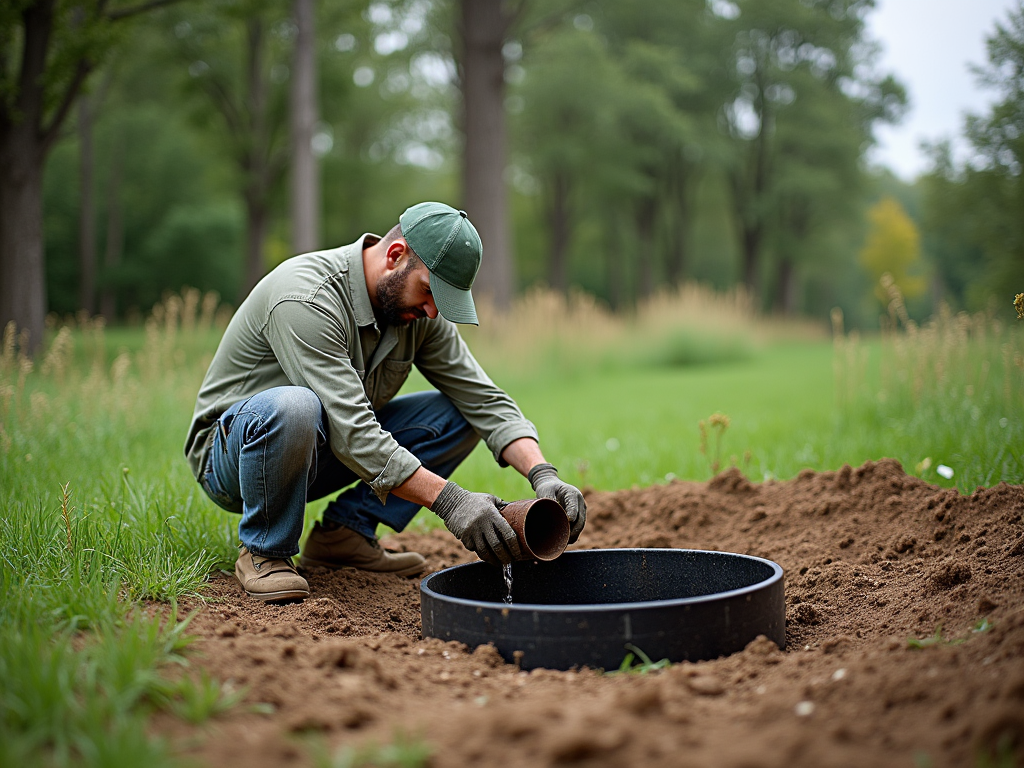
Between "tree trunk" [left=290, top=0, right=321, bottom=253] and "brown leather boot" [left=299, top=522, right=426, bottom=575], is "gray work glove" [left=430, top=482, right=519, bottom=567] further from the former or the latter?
"tree trunk" [left=290, top=0, right=321, bottom=253]

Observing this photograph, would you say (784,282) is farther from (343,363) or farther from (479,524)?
(479,524)

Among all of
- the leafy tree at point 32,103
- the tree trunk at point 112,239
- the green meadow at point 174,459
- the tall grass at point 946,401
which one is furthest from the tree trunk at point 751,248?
the leafy tree at point 32,103

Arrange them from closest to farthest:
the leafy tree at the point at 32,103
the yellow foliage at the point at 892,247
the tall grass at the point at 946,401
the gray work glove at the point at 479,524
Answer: the gray work glove at the point at 479,524
the tall grass at the point at 946,401
the leafy tree at the point at 32,103
the yellow foliage at the point at 892,247

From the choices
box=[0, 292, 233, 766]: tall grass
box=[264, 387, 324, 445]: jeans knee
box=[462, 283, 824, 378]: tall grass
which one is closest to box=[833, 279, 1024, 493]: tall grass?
box=[264, 387, 324, 445]: jeans knee

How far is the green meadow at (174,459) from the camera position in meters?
1.62

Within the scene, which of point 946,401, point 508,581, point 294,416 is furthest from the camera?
point 946,401

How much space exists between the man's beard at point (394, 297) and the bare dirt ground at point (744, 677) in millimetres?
997

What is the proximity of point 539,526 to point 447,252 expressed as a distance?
94 centimetres

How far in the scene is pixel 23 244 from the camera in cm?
894

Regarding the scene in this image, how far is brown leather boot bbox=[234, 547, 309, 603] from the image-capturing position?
8.75 ft

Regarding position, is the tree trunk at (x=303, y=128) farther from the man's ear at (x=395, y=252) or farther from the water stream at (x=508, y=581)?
the water stream at (x=508, y=581)

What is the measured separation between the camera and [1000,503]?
113 inches

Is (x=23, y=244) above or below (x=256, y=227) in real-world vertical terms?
below

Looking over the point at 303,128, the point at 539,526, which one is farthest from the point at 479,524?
the point at 303,128
